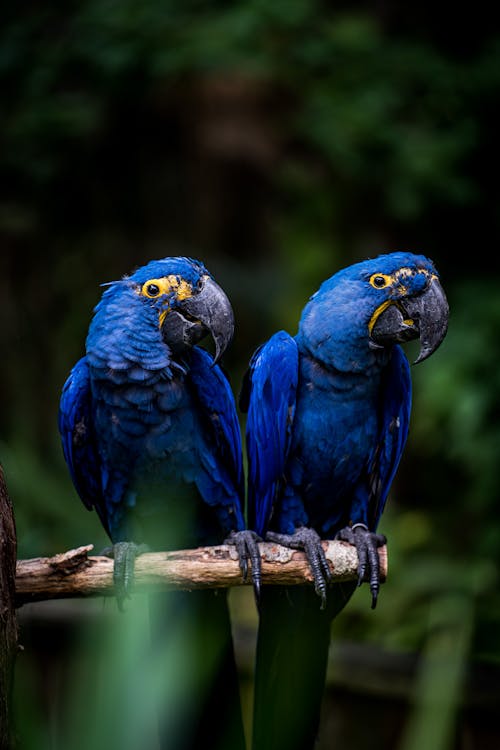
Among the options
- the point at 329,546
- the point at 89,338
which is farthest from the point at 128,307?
the point at 329,546

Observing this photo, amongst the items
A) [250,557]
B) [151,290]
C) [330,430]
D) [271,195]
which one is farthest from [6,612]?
[271,195]

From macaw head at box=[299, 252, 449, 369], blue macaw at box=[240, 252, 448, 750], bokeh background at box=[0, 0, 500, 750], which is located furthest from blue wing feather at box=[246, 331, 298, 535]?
bokeh background at box=[0, 0, 500, 750]

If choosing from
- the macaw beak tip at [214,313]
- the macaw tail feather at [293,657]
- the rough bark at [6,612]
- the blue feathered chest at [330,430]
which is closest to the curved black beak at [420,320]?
the blue feathered chest at [330,430]

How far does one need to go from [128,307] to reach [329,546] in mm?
733

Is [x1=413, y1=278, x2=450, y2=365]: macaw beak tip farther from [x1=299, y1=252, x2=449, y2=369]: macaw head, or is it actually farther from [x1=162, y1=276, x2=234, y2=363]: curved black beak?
[x1=162, y1=276, x2=234, y2=363]: curved black beak

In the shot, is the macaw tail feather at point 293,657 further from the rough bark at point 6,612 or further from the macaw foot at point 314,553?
the rough bark at point 6,612

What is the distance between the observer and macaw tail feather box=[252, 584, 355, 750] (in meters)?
1.90

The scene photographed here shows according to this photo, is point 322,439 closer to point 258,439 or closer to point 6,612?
point 258,439

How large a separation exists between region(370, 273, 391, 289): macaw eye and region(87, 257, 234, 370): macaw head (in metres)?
0.34

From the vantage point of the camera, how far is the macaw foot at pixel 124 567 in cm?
171

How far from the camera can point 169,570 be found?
171 centimetres

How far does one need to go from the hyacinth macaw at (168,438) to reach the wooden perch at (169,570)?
1.3 inches

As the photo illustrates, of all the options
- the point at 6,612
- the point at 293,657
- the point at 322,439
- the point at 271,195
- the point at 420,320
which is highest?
the point at 271,195

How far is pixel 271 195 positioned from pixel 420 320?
3.38 meters
